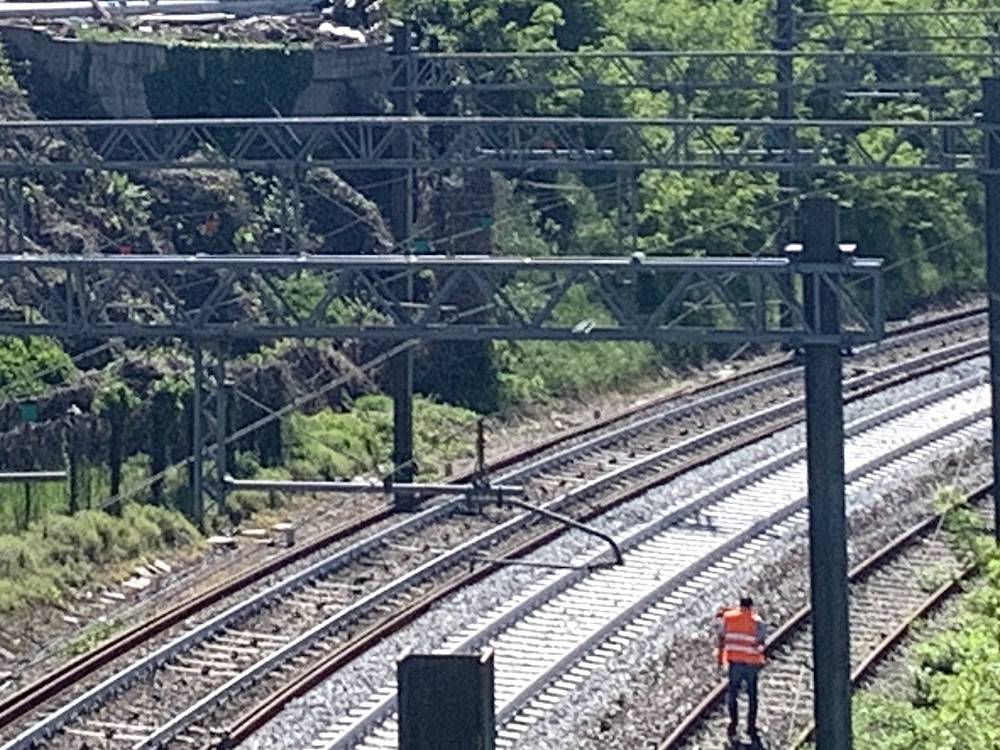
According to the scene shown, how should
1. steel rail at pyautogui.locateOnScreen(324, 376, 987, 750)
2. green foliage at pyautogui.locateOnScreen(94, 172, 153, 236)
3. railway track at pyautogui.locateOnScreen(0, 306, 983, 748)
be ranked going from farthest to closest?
green foliage at pyautogui.locateOnScreen(94, 172, 153, 236), railway track at pyautogui.locateOnScreen(0, 306, 983, 748), steel rail at pyautogui.locateOnScreen(324, 376, 987, 750)

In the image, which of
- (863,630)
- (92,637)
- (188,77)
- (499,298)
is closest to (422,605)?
(92,637)

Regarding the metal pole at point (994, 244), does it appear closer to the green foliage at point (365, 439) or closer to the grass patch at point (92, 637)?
the green foliage at point (365, 439)

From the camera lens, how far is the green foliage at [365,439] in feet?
92.4

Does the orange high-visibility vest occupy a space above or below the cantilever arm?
below

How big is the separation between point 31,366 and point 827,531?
1285 centimetres

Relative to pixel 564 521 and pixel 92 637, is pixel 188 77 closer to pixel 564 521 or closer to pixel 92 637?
pixel 92 637

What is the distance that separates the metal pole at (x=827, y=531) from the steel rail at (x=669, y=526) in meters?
2.54

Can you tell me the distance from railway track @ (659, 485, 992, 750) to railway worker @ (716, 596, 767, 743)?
6.5 inches

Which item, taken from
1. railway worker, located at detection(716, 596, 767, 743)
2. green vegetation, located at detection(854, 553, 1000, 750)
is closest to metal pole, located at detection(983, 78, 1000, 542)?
green vegetation, located at detection(854, 553, 1000, 750)

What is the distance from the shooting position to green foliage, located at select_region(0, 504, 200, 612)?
886 inches

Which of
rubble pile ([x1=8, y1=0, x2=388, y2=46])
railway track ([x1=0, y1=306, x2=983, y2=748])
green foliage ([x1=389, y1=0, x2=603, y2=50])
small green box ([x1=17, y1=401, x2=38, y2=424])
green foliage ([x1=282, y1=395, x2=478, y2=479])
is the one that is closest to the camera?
railway track ([x1=0, y1=306, x2=983, y2=748])

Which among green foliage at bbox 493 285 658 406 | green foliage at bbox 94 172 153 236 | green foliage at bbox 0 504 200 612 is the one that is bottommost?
green foliage at bbox 0 504 200 612

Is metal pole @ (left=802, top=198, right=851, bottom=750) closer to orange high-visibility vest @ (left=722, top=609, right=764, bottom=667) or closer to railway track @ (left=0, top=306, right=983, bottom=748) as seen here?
orange high-visibility vest @ (left=722, top=609, right=764, bottom=667)

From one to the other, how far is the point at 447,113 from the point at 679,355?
4.34m
